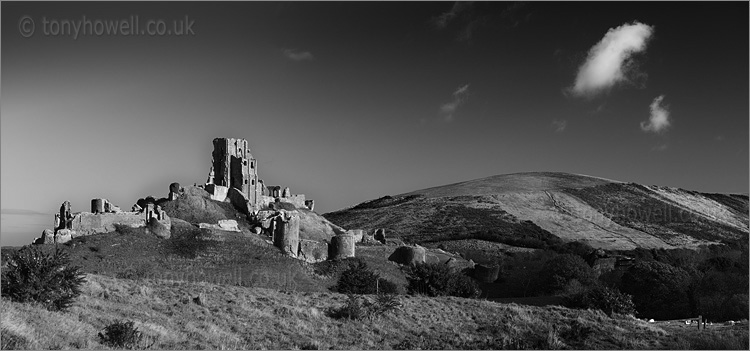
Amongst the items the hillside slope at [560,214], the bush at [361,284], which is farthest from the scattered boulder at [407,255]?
the hillside slope at [560,214]

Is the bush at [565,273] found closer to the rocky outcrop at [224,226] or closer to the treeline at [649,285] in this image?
the treeline at [649,285]

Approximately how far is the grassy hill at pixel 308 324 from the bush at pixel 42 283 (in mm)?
538

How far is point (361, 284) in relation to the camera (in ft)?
142

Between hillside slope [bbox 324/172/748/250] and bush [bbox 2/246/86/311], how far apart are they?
79.5 meters

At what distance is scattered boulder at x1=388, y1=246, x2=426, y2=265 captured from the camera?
5991 centimetres

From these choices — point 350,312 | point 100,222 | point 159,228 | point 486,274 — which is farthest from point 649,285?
point 100,222

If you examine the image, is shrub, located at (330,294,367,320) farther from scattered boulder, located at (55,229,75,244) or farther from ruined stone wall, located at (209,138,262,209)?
ruined stone wall, located at (209,138,262,209)

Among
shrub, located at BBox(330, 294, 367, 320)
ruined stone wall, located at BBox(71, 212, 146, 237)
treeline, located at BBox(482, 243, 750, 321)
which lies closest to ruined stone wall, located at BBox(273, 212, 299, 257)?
ruined stone wall, located at BBox(71, 212, 146, 237)

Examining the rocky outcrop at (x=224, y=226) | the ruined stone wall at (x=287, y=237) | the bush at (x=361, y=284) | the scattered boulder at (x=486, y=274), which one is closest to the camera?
the bush at (x=361, y=284)

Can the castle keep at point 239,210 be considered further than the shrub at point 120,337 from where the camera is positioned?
Yes

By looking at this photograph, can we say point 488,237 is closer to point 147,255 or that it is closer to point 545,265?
point 545,265

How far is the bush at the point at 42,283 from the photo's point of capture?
20.2m

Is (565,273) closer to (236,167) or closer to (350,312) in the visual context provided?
(350,312)

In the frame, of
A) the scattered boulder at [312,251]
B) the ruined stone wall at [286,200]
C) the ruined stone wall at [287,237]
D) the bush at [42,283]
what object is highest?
the ruined stone wall at [286,200]
